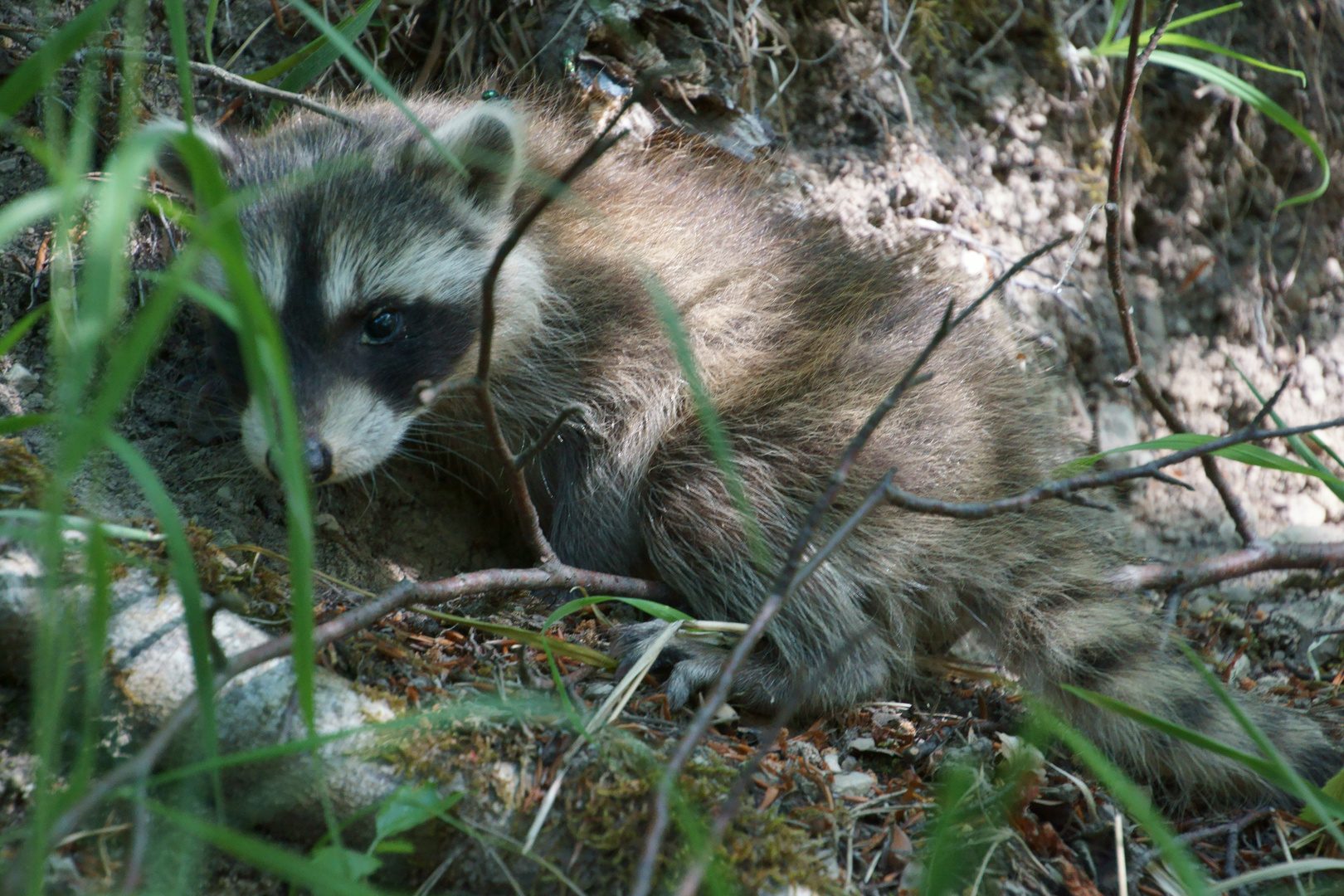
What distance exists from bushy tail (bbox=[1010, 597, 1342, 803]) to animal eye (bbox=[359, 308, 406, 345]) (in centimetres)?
193

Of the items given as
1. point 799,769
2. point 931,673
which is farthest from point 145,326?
point 931,673

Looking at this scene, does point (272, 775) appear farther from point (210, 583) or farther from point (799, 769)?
point (799, 769)

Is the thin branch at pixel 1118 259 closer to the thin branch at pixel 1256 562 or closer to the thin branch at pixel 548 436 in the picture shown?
the thin branch at pixel 1256 562

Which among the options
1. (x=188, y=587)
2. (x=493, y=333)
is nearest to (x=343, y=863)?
(x=188, y=587)

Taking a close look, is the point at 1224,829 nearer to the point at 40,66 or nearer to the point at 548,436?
the point at 548,436

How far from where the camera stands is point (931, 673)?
2855mm

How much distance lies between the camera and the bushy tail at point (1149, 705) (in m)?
2.29

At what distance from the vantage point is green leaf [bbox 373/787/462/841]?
1.55 m

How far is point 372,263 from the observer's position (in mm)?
2648

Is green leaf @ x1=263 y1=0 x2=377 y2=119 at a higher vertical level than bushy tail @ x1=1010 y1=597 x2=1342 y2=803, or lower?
higher

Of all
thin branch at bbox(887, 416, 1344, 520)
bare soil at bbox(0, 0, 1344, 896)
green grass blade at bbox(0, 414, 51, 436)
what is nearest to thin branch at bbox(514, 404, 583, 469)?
bare soil at bbox(0, 0, 1344, 896)

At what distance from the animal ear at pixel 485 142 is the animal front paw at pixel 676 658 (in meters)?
1.30

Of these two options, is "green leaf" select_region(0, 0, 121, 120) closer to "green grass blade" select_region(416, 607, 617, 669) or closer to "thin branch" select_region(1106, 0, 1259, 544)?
"green grass blade" select_region(416, 607, 617, 669)

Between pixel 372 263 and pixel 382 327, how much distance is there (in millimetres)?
174
